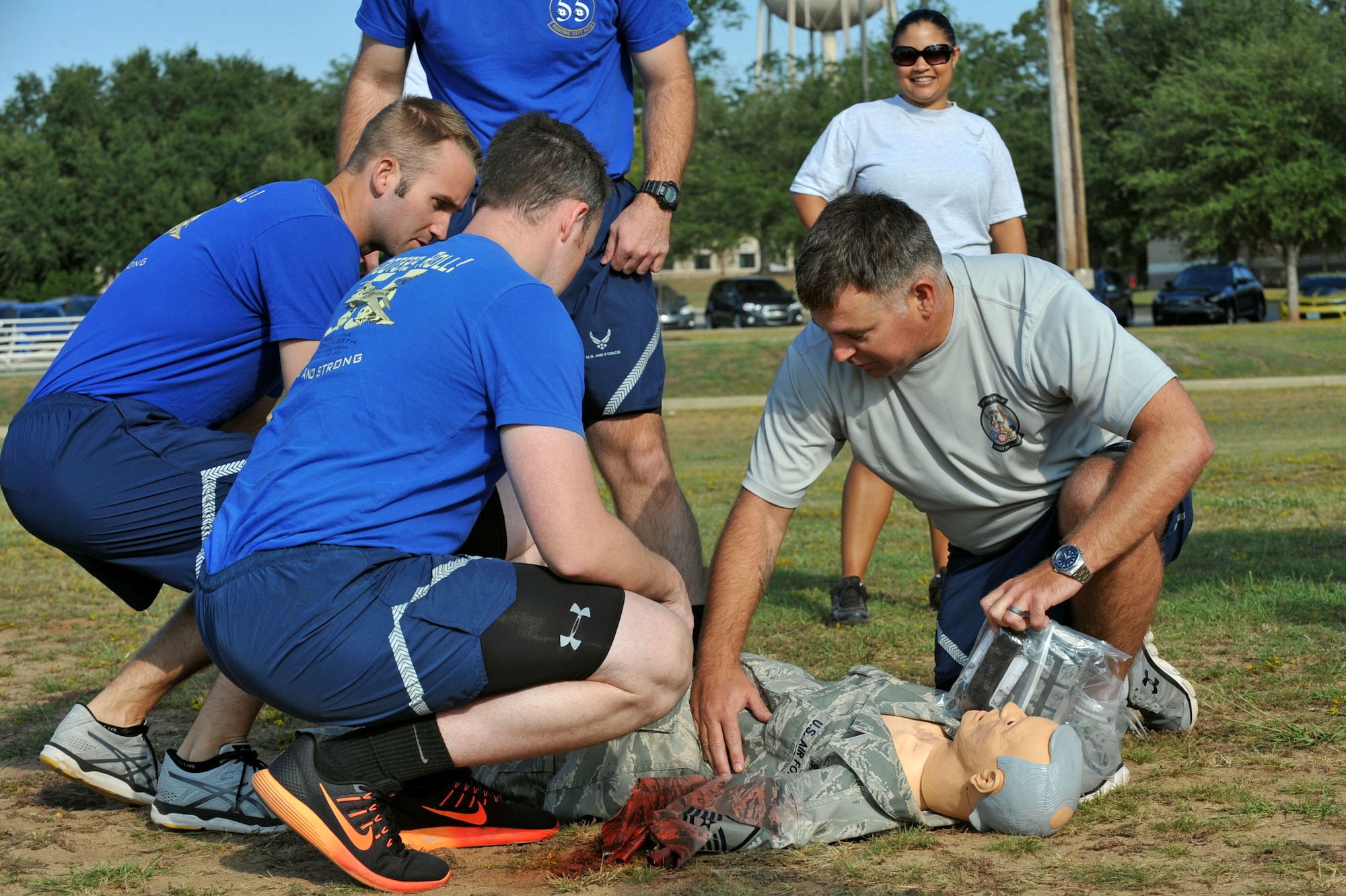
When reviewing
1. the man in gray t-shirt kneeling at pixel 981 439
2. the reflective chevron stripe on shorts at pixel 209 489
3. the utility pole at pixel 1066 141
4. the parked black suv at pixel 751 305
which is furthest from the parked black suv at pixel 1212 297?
the reflective chevron stripe on shorts at pixel 209 489

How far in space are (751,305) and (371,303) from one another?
31543 mm

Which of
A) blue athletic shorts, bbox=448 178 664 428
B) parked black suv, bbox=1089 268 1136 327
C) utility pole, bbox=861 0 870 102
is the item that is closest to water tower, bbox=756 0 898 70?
utility pole, bbox=861 0 870 102

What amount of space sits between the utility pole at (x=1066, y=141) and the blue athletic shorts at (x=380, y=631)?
36.4 ft

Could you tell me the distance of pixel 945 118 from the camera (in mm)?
5367

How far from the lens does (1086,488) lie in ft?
10.8

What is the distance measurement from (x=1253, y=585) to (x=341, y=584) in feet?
13.2

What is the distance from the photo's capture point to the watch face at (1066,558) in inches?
123

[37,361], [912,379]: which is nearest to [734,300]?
[37,361]

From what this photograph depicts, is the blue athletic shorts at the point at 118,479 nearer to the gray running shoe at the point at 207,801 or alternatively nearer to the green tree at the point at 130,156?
the gray running shoe at the point at 207,801

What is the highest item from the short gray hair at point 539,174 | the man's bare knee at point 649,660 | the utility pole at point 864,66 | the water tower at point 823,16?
the water tower at point 823,16

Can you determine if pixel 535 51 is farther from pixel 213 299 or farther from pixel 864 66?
pixel 864 66

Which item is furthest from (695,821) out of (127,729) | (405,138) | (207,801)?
(405,138)

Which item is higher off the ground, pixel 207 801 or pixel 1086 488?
pixel 1086 488

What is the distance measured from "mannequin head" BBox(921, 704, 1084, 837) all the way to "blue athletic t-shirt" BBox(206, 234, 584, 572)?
1.24m
